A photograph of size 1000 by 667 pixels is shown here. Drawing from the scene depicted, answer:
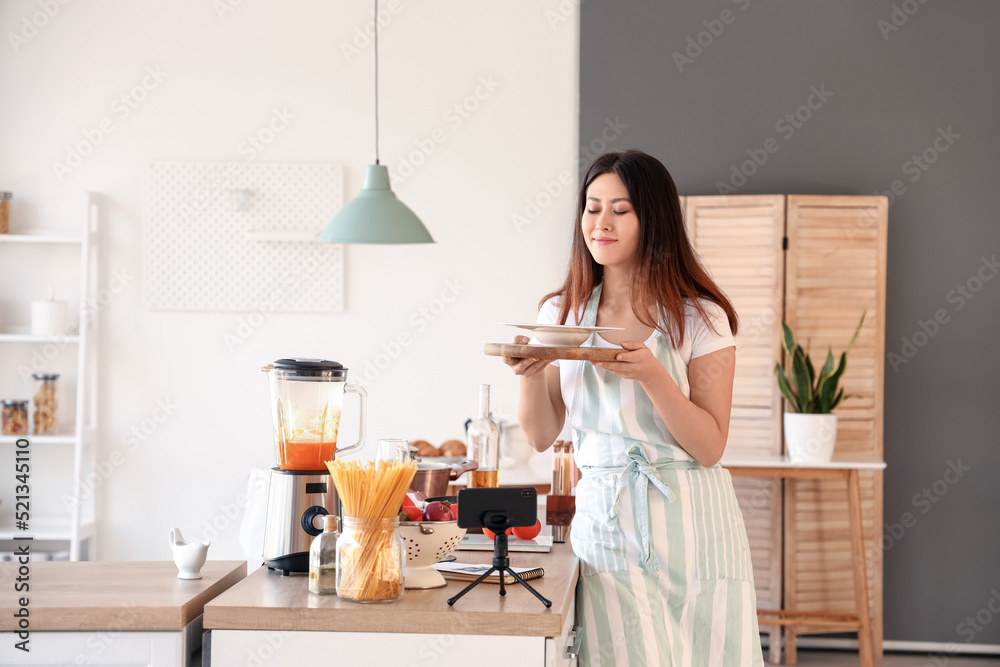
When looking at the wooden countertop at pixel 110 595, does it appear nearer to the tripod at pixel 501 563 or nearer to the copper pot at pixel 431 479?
the tripod at pixel 501 563

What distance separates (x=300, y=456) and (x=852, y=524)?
298 cm

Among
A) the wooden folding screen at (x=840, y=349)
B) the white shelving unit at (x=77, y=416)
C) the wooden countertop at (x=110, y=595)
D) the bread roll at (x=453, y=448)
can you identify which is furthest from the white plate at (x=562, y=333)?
the white shelving unit at (x=77, y=416)

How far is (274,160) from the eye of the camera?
4617 mm

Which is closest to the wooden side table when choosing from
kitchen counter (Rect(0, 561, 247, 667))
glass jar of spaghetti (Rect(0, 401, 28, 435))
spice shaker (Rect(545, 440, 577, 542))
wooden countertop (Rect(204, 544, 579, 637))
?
spice shaker (Rect(545, 440, 577, 542))

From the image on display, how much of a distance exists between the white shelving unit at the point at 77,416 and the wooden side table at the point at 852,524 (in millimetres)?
2962

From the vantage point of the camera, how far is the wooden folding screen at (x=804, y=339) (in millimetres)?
4141

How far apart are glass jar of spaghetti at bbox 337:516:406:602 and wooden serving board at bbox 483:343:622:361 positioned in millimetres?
390

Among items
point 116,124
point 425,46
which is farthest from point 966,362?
point 116,124

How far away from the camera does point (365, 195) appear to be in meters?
3.28

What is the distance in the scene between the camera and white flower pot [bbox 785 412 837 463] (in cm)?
391

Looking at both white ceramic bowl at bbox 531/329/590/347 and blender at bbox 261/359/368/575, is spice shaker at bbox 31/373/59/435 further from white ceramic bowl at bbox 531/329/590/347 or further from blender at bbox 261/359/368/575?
white ceramic bowl at bbox 531/329/590/347

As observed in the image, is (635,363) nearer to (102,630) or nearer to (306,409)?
(306,409)

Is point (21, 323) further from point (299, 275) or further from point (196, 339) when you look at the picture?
point (299, 275)

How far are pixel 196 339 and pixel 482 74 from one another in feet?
6.30
